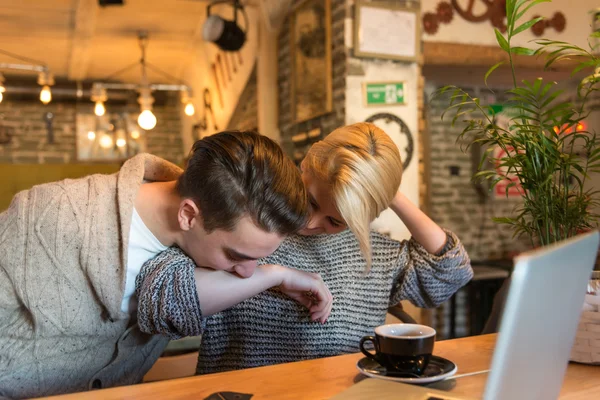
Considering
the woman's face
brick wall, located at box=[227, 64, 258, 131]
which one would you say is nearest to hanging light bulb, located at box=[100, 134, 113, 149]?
brick wall, located at box=[227, 64, 258, 131]

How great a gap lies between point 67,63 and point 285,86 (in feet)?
13.7

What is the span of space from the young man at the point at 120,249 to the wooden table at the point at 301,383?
0.23 m

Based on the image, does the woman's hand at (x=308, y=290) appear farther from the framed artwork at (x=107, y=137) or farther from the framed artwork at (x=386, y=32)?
the framed artwork at (x=107, y=137)

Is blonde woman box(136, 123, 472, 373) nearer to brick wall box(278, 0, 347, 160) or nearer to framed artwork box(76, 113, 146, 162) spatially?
brick wall box(278, 0, 347, 160)

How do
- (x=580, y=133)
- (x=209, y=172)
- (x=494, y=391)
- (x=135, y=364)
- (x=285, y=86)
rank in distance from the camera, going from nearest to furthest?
(x=494, y=391), (x=209, y=172), (x=580, y=133), (x=135, y=364), (x=285, y=86)

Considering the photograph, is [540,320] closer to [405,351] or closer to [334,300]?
[405,351]

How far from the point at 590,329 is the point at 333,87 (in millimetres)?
2712

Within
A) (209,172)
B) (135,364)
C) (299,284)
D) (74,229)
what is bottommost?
(135,364)

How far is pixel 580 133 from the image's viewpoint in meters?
1.45

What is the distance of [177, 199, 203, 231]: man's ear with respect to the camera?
134 cm

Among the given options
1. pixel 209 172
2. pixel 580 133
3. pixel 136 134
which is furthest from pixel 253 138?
pixel 136 134

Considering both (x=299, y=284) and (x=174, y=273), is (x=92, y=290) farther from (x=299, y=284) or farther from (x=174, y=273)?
(x=299, y=284)

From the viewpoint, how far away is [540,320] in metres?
0.65

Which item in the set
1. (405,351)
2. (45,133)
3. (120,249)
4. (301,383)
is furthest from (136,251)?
(45,133)
